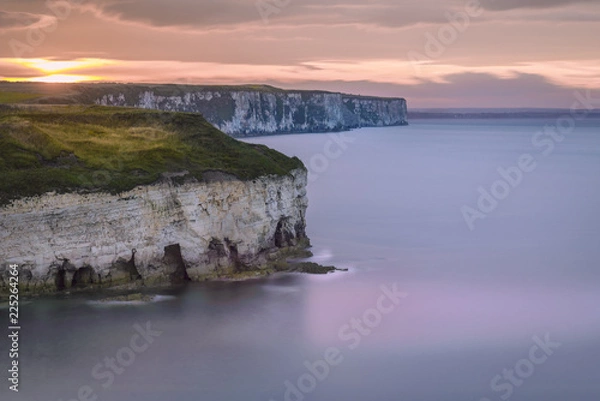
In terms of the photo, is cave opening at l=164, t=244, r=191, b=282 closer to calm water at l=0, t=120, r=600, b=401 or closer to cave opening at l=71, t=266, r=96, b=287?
calm water at l=0, t=120, r=600, b=401

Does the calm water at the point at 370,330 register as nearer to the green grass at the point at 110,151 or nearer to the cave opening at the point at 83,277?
the cave opening at the point at 83,277

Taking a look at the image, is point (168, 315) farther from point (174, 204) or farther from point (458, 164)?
point (458, 164)

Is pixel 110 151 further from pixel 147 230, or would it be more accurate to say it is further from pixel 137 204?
pixel 147 230

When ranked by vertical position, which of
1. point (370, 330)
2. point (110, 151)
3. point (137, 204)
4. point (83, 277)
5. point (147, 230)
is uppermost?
point (110, 151)

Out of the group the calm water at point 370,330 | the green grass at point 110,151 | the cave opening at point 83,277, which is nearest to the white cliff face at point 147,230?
the cave opening at point 83,277

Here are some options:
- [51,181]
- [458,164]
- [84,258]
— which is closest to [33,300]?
[84,258]

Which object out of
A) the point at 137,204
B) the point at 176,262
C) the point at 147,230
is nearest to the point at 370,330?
the point at 176,262
